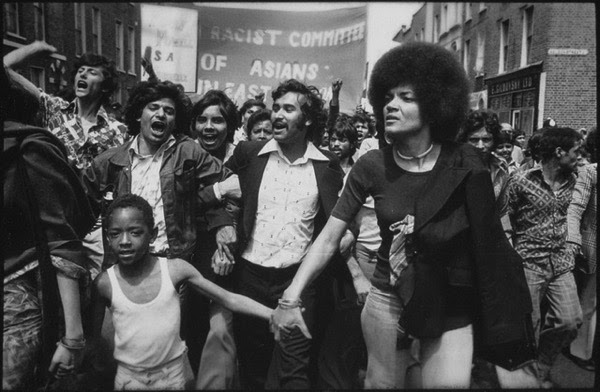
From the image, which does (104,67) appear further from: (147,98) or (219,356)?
(219,356)

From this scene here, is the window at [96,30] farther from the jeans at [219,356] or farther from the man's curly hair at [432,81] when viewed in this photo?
the man's curly hair at [432,81]

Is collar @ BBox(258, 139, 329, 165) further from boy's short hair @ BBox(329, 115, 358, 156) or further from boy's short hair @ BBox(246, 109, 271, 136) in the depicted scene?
boy's short hair @ BBox(329, 115, 358, 156)

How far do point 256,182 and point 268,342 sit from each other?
1.00 m

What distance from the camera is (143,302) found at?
2922mm

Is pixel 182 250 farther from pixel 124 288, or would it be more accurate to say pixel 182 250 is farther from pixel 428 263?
pixel 428 263

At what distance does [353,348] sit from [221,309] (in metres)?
0.90

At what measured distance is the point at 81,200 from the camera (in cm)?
251

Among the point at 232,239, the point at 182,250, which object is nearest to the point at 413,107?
the point at 232,239

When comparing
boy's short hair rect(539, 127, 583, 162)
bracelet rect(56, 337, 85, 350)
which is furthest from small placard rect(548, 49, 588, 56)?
bracelet rect(56, 337, 85, 350)

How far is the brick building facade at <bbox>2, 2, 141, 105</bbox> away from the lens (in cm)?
1492

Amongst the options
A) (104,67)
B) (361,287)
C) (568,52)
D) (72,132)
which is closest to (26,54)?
(72,132)

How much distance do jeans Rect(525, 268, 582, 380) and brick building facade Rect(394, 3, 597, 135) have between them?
9.06 m

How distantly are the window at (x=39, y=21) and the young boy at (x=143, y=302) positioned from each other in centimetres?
1419

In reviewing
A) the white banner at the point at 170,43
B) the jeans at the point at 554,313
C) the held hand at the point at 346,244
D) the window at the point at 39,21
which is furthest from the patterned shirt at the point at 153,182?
the window at the point at 39,21
